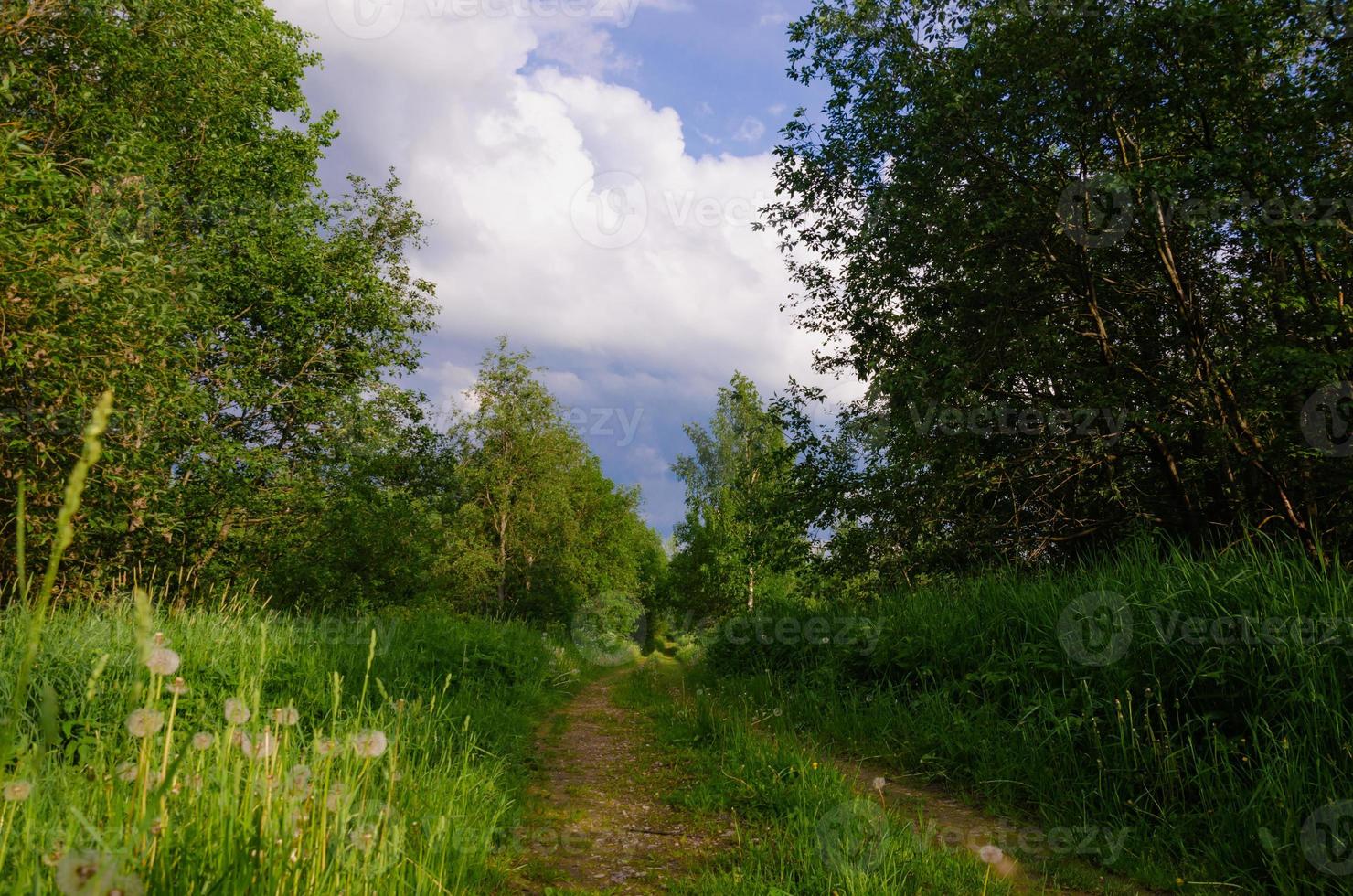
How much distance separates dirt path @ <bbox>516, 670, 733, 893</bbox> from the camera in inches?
174

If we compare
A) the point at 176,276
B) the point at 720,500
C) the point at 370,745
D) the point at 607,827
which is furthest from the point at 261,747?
A: the point at 720,500

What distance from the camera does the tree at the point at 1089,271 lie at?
8.53m

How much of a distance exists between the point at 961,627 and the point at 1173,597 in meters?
2.24

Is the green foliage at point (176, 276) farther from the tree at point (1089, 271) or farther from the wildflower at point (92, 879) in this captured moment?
the tree at point (1089, 271)

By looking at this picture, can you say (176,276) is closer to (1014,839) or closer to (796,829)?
(796,829)

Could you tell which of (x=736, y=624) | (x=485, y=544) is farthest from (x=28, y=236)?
(x=485, y=544)

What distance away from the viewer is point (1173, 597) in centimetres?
613

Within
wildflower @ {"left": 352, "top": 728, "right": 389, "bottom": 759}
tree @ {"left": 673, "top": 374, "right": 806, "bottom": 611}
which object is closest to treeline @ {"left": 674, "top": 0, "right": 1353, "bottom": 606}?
wildflower @ {"left": 352, "top": 728, "right": 389, "bottom": 759}

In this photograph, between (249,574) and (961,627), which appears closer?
(961,627)

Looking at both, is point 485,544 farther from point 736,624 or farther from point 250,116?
point 736,624

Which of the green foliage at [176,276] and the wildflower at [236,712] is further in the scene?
the green foliage at [176,276]

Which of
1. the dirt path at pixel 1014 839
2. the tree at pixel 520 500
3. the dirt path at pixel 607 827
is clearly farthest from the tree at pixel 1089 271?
the tree at pixel 520 500

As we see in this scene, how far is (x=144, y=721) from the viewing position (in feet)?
6.86

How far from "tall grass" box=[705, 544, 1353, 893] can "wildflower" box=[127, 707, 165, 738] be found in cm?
535
